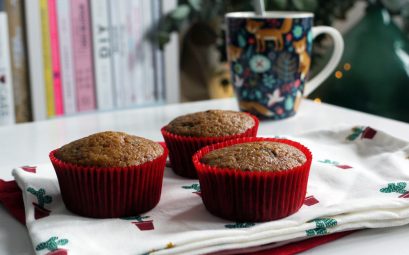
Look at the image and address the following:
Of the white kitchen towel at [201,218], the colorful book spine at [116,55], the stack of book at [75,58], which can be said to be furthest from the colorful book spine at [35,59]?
the white kitchen towel at [201,218]

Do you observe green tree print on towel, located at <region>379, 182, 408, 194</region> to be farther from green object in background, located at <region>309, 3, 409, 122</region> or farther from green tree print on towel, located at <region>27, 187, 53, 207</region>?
green object in background, located at <region>309, 3, 409, 122</region>

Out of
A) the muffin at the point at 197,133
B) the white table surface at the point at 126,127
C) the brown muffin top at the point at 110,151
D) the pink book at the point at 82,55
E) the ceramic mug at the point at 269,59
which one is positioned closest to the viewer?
the brown muffin top at the point at 110,151

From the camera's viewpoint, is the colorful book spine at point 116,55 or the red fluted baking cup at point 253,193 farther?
the colorful book spine at point 116,55

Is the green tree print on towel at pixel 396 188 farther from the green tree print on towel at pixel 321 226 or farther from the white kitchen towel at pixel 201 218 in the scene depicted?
the green tree print on towel at pixel 321 226

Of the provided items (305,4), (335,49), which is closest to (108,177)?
(335,49)

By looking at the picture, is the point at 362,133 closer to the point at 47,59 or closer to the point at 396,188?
the point at 396,188

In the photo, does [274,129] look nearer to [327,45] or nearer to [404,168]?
[404,168]

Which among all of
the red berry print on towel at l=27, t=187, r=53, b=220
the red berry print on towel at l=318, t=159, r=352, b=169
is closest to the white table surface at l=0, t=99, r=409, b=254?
the red berry print on towel at l=27, t=187, r=53, b=220
